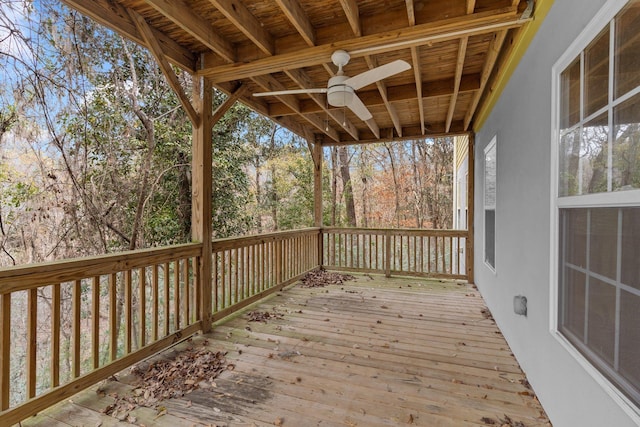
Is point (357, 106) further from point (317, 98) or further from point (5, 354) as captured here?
point (5, 354)

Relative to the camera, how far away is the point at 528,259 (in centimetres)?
241

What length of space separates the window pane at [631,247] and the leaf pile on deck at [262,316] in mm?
3419

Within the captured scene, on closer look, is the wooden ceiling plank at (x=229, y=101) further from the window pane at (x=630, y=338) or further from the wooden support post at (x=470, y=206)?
the wooden support post at (x=470, y=206)

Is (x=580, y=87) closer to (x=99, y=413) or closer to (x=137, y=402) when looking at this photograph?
(x=137, y=402)

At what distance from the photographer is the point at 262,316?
3.92 metres

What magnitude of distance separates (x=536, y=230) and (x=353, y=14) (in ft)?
7.46

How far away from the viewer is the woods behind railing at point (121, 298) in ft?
6.39

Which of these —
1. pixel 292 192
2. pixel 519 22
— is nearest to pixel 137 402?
pixel 519 22

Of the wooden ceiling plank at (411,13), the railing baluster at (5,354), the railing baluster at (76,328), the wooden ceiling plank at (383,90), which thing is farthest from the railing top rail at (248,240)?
the wooden ceiling plank at (411,13)

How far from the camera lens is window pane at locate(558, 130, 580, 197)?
1664mm

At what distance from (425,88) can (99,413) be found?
4857mm

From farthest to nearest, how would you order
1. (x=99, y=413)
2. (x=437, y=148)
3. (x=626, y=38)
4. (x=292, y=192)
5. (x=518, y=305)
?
(x=437, y=148), (x=292, y=192), (x=518, y=305), (x=99, y=413), (x=626, y=38)

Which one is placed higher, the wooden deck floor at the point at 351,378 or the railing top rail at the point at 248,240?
the railing top rail at the point at 248,240

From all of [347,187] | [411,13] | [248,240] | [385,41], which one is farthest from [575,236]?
[347,187]
